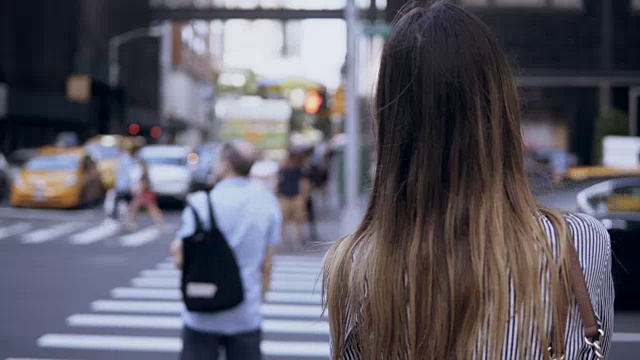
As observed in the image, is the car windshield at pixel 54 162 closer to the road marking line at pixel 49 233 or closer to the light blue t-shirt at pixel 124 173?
the road marking line at pixel 49 233

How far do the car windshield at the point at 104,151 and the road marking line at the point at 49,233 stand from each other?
1134 cm

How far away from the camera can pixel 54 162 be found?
26.5 m

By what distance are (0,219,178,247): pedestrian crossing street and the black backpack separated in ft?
45.4

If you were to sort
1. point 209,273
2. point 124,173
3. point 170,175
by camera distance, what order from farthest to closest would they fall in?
1. point 170,175
2. point 124,173
3. point 209,273

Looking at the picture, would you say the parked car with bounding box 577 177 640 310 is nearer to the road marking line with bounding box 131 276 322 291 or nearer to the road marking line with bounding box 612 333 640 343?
the road marking line with bounding box 612 333 640 343

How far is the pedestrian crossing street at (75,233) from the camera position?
19.0 meters

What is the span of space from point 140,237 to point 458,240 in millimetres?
18894

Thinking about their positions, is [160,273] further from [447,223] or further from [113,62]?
[113,62]

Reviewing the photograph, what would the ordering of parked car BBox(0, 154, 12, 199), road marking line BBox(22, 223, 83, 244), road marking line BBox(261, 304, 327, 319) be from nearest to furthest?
road marking line BBox(261, 304, 327, 319)
road marking line BBox(22, 223, 83, 244)
parked car BBox(0, 154, 12, 199)

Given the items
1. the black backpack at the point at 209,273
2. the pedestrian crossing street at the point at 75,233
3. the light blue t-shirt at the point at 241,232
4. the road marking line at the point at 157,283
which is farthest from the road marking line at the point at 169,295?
the black backpack at the point at 209,273

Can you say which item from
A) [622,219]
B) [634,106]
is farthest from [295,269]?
[634,106]

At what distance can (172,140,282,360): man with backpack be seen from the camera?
5.05m

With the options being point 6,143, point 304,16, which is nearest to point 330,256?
point 304,16

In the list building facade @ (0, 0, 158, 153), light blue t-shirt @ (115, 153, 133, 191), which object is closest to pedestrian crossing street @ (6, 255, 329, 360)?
light blue t-shirt @ (115, 153, 133, 191)
